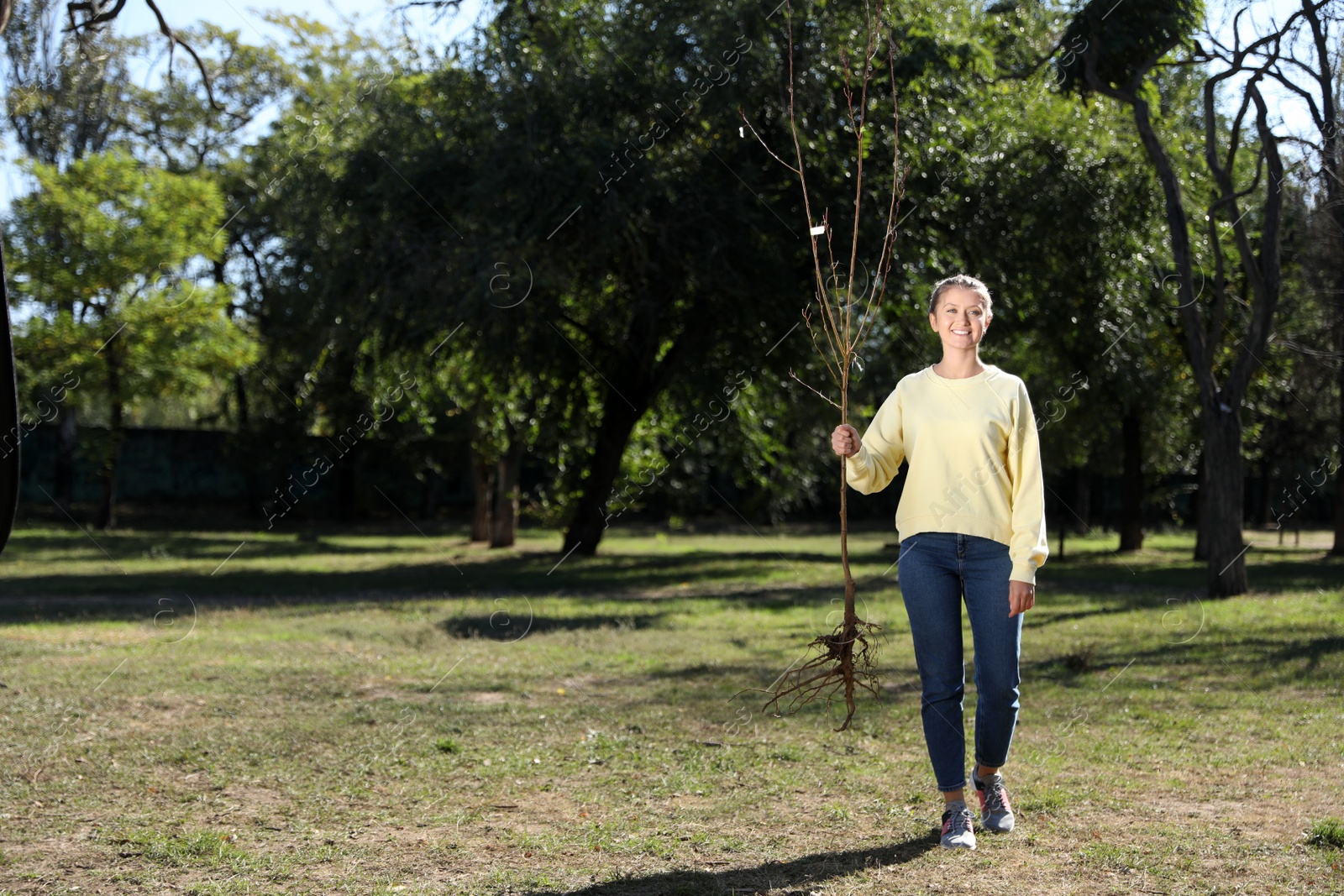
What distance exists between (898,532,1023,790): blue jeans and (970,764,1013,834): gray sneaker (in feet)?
0.71

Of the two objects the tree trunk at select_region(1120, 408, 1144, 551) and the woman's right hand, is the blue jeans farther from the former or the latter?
the tree trunk at select_region(1120, 408, 1144, 551)

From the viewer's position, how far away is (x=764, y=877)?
383 centimetres

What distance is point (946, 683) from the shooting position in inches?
156

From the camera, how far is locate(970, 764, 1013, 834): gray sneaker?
4.23 m

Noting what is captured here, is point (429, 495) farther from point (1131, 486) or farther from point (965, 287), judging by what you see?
point (965, 287)

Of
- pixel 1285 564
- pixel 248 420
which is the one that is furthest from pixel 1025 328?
pixel 248 420

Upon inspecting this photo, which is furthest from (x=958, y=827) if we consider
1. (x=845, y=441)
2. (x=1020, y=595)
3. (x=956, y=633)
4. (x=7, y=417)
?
(x=7, y=417)

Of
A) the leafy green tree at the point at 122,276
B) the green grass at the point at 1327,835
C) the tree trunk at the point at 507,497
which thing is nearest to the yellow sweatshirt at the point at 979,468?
the green grass at the point at 1327,835

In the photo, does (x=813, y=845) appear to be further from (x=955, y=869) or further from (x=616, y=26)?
(x=616, y=26)

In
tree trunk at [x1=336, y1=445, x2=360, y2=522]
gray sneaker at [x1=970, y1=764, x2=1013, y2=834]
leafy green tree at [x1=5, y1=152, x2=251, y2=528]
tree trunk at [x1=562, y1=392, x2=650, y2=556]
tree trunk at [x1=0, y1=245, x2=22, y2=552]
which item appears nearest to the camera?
tree trunk at [x1=0, y1=245, x2=22, y2=552]

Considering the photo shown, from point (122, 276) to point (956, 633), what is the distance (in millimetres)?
21319

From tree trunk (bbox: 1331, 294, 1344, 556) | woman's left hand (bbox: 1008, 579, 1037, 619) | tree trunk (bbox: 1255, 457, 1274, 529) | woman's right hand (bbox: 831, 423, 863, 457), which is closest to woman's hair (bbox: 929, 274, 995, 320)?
woman's right hand (bbox: 831, 423, 863, 457)

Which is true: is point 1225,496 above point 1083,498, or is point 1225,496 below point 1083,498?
above

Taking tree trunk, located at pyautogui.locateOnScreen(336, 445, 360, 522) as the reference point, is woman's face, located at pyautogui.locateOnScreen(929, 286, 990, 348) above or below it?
above
